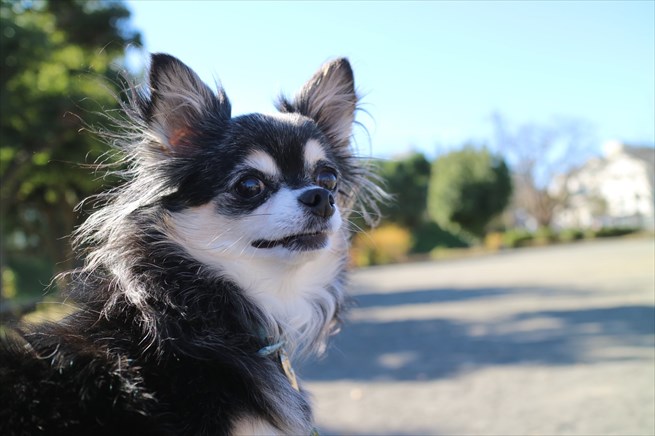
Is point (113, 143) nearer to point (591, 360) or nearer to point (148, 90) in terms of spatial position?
point (148, 90)

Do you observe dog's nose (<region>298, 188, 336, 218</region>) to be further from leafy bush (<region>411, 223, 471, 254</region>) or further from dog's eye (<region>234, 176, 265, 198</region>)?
leafy bush (<region>411, 223, 471, 254</region>)

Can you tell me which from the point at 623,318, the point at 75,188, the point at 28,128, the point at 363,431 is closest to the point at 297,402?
the point at 363,431

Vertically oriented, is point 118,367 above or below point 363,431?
above

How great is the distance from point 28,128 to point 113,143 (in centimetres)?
843

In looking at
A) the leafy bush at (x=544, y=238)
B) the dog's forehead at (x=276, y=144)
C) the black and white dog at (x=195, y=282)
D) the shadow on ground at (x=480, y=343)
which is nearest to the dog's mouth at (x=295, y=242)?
the black and white dog at (x=195, y=282)

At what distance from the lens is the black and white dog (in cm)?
149

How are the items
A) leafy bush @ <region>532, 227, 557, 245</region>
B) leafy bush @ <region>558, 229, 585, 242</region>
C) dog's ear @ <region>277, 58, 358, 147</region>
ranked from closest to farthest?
dog's ear @ <region>277, 58, 358, 147</region> < leafy bush @ <region>532, 227, 557, 245</region> < leafy bush @ <region>558, 229, 585, 242</region>

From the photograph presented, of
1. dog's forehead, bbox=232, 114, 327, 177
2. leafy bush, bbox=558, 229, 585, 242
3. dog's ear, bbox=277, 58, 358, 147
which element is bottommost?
leafy bush, bbox=558, 229, 585, 242

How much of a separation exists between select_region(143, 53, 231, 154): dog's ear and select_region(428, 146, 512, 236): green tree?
93.6 ft

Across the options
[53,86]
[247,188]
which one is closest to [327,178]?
[247,188]

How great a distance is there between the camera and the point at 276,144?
2166 millimetres

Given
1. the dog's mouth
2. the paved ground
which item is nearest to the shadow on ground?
the paved ground

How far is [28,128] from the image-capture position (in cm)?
925

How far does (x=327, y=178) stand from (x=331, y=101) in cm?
56
